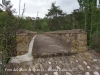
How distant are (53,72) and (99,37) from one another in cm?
290

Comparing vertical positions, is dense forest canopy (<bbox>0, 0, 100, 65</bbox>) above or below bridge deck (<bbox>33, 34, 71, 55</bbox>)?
above

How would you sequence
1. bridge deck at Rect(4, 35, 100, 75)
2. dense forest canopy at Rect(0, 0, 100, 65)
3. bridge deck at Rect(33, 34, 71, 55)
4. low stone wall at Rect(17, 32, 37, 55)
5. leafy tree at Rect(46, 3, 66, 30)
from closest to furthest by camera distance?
bridge deck at Rect(4, 35, 100, 75) < dense forest canopy at Rect(0, 0, 100, 65) < low stone wall at Rect(17, 32, 37, 55) < bridge deck at Rect(33, 34, 71, 55) < leafy tree at Rect(46, 3, 66, 30)

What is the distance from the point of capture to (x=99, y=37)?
556cm

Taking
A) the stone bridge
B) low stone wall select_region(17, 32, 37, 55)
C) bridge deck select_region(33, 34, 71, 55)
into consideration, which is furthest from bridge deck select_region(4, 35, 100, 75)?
low stone wall select_region(17, 32, 37, 55)

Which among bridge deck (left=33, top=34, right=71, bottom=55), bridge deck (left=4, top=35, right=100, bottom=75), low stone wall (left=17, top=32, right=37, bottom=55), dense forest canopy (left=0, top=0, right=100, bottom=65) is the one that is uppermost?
dense forest canopy (left=0, top=0, right=100, bottom=65)

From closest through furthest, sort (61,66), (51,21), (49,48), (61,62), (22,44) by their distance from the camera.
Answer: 1. (61,66)
2. (61,62)
3. (22,44)
4. (49,48)
5. (51,21)

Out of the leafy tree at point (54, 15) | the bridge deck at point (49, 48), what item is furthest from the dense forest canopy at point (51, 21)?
the bridge deck at point (49, 48)

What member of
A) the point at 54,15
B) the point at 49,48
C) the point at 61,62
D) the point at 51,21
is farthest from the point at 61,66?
the point at 54,15

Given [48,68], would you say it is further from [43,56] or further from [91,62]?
[91,62]

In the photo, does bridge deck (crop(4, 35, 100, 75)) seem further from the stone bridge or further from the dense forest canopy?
the dense forest canopy

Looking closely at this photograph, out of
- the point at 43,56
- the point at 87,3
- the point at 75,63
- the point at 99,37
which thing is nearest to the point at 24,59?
the point at 43,56

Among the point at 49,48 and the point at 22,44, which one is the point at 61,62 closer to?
the point at 49,48

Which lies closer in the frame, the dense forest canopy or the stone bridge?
the stone bridge

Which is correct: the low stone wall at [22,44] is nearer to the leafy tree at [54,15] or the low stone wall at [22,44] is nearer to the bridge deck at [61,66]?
the bridge deck at [61,66]
